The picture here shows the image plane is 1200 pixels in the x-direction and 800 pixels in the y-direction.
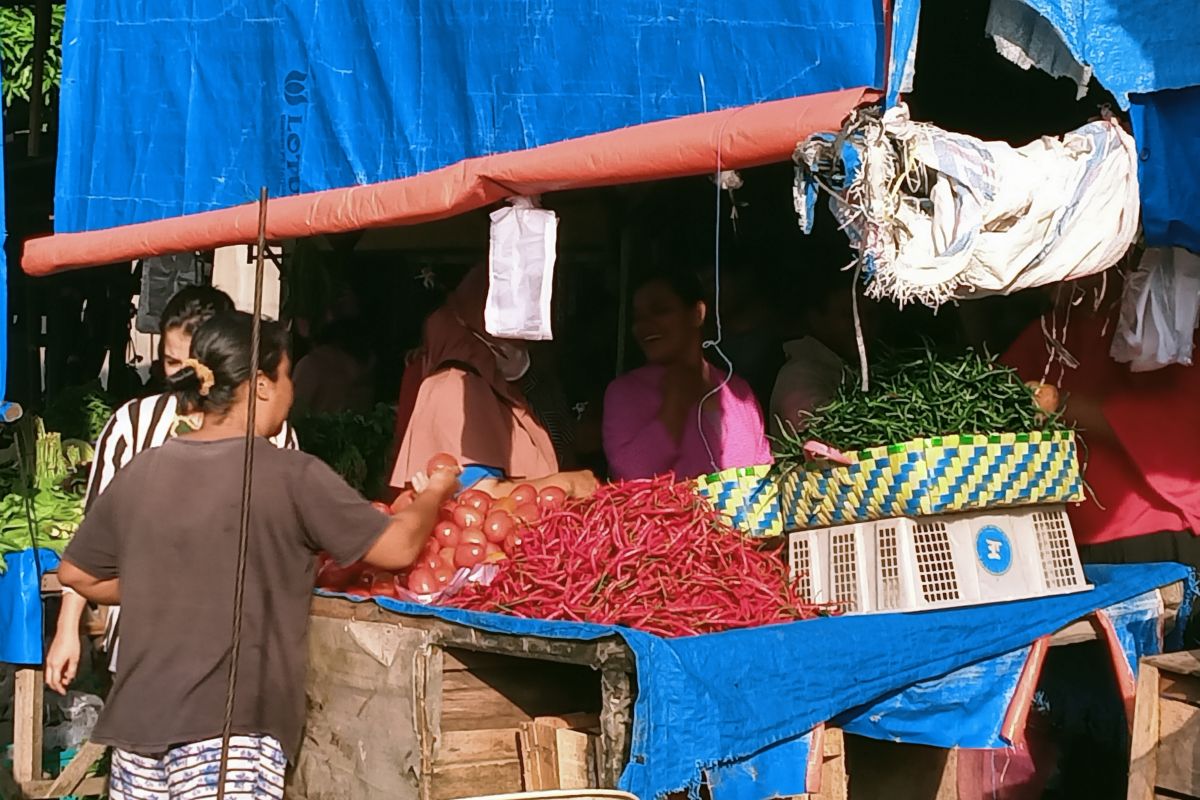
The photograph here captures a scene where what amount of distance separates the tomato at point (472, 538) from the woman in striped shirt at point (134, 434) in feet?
2.20

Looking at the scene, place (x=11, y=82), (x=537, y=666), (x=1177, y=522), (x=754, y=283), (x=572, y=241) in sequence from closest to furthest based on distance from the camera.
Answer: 1. (x=537, y=666)
2. (x=1177, y=522)
3. (x=754, y=283)
4. (x=572, y=241)
5. (x=11, y=82)

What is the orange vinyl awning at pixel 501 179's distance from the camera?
4215mm

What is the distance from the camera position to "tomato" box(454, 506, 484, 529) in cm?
517

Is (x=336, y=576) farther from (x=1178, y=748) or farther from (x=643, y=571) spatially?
(x=1178, y=748)

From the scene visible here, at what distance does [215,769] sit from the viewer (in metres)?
4.19

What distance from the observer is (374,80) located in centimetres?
588

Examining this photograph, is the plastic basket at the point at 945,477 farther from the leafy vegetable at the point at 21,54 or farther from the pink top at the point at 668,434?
the leafy vegetable at the point at 21,54

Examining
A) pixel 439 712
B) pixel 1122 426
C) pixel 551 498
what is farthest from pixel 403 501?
pixel 1122 426

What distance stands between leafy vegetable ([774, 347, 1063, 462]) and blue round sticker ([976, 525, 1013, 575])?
13.2 inches

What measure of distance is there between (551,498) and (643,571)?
2.58ft

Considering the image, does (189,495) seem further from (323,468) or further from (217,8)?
(217,8)

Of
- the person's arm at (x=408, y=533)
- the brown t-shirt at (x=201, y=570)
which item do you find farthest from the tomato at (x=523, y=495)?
the brown t-shirt at (x=201, y=570)

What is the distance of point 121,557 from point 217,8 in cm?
307

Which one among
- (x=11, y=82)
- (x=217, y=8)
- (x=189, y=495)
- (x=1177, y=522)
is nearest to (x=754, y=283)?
(x=1177, y=522)
